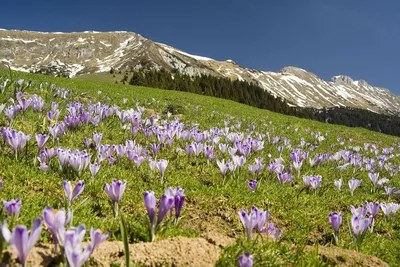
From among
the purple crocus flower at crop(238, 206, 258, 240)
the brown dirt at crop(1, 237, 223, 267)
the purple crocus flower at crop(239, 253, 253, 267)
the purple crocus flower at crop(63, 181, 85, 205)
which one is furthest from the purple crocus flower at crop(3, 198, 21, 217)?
the purple crocus flower at crop(238, 206, 258, 240)

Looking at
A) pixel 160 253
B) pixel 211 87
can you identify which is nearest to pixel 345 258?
pixel 160 253

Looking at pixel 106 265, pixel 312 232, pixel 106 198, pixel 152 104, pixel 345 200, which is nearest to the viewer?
pixel 106 265

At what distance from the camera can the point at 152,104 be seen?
725 inches

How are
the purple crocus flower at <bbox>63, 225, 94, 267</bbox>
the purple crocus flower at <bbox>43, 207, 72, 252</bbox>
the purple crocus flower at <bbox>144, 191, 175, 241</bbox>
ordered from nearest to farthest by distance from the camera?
1. the purple crocus flower at <bbox>63, 225, 94, 267</bbox>
2. the purple crocus flower at <bbox>43, 207, 72, 252</bbox>
3. the purple crocus flower at <bbox>144, 191, 175, 241</bbox>

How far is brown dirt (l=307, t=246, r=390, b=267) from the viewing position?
3.42 m

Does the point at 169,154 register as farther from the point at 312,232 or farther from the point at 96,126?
the point at 312,232

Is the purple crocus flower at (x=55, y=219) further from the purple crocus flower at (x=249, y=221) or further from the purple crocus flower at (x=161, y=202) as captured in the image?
the purple crocus flower at (x=249, y=221)

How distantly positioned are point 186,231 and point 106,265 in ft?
4.06

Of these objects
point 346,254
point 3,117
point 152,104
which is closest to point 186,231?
Answer: point 346,254

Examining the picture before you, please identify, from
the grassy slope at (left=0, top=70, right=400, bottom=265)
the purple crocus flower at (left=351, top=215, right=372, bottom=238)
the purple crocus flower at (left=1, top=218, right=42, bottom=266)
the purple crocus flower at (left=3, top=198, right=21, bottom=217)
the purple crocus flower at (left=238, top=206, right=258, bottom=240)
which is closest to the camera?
the purple crocus flower at (left=1, top=218, right=42, bottom=266)

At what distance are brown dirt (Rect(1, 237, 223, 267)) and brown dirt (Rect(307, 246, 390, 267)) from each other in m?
1.10

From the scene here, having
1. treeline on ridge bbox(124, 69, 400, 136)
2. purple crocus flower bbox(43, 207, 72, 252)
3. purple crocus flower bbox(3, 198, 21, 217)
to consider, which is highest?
treeline on ridge bbox(124, 69, 400, 136)

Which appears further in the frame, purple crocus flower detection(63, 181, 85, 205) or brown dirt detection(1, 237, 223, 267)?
purple crocus flower detection(63, 181, 85, 205)

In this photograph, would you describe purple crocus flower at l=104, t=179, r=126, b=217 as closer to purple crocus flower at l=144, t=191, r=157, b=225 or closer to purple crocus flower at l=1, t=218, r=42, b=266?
purple crocus flower at l=144, t=191, r=157, b=225
